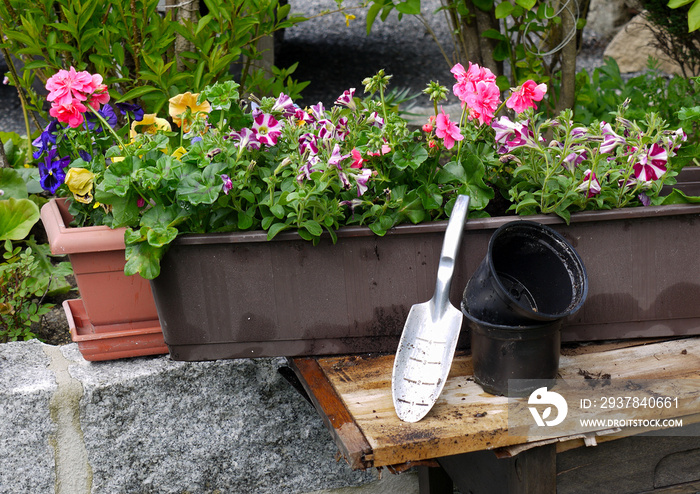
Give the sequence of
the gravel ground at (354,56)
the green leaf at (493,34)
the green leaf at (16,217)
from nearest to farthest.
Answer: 1. the green leaf at (16,217)
2. the green leaf at (493,34)
3. the gravel ground at (354,56)

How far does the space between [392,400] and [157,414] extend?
1.65 feet

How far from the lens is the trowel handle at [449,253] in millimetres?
951

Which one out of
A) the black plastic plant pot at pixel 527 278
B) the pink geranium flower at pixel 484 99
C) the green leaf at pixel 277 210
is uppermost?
the pink geranium flower at pixel 484 99

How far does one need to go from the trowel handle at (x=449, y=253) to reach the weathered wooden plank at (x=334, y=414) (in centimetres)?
21

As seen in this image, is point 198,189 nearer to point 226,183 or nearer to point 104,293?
point 226,183

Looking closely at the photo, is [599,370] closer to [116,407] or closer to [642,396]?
[642,396]

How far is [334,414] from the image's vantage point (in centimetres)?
92

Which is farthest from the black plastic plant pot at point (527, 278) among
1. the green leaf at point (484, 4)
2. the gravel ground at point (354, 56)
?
the gravel ground at point (354, 56)

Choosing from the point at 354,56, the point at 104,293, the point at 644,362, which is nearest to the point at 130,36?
the point at 104,293

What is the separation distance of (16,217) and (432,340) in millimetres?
1096

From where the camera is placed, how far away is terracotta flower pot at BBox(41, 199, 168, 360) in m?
1.08

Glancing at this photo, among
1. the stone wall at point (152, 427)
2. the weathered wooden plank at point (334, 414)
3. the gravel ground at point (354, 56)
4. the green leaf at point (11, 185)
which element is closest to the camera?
the weathered wooden plank at point (334, 414)

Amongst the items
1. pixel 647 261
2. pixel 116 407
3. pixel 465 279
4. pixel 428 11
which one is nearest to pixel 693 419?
pixel 647 261

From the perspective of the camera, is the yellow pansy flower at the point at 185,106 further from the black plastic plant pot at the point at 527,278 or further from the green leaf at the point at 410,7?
the green leaf at the point at 410,7
